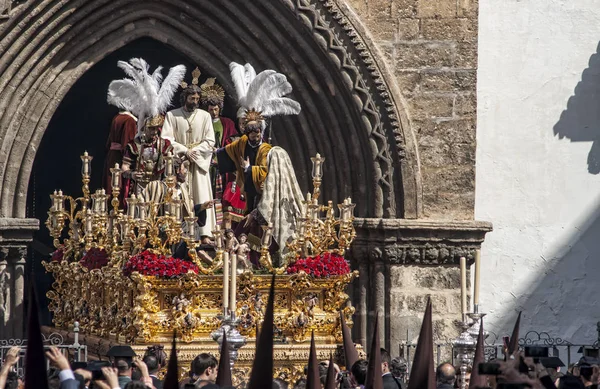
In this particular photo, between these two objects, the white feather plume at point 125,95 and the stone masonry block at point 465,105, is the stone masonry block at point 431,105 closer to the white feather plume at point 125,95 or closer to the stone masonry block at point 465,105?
the stone masonry block at point 465,105

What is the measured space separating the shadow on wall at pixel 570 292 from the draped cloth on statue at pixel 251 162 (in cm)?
385

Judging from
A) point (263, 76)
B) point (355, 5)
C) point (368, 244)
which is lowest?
point (368, 244)

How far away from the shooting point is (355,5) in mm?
17516

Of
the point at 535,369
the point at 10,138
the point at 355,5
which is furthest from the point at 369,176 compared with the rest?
the point at 535,369

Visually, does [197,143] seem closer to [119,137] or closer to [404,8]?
[119,137]

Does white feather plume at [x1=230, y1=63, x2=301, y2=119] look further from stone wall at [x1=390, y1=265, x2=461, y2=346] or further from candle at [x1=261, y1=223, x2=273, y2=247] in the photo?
stone wall at [x1=390, y1=265, x2=461, y2=346]

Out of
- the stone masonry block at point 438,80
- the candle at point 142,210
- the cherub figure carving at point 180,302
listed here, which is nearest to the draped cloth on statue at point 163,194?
the candle at point 142,210

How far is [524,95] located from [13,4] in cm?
547

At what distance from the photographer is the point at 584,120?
59.3 ft

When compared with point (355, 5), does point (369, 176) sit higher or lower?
lower

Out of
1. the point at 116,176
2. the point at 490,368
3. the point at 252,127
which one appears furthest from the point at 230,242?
the point at 490,368

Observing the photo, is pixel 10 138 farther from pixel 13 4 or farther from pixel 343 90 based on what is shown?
pixel 343 90

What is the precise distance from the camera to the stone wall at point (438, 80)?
17.5m

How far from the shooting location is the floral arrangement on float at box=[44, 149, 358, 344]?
→ 14773 millimetres
